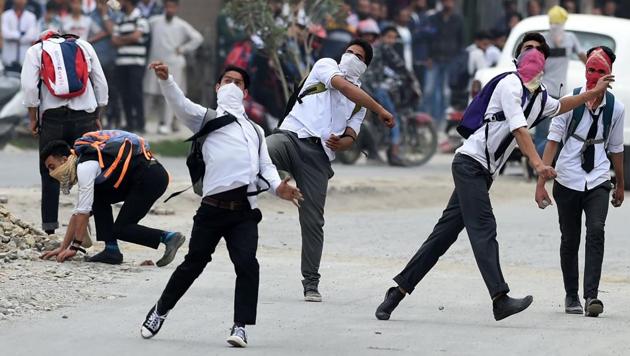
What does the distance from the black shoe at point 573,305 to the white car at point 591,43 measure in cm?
907

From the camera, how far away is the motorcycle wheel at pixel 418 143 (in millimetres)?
22109

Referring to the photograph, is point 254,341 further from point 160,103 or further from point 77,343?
point 160,103

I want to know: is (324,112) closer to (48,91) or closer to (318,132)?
(318,132)

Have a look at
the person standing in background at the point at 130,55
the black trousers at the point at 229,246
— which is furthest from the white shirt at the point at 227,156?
the person standing in background at the point at 130,55

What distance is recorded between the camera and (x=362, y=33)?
23.1m

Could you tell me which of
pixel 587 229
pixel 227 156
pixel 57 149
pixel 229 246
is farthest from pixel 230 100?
pixel 57 149

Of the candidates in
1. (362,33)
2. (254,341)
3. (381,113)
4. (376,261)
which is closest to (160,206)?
(376,261)

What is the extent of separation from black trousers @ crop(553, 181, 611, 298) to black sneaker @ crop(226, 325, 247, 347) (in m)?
2.57

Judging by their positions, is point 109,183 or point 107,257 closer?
point 109,183

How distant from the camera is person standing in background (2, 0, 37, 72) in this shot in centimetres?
2372

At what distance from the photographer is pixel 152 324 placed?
9.23 meters

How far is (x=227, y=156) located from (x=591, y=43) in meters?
12.4

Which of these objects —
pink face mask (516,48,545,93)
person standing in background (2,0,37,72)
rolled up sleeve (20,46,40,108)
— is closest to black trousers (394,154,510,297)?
pink face mask (516,48,545,93)

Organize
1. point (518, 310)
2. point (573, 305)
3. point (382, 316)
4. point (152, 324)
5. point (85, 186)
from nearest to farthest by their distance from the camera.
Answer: point (152, 324) < point (518, 310) < point (382, 316) < point (573, 305) < point (85, 186)
